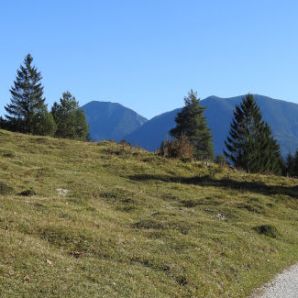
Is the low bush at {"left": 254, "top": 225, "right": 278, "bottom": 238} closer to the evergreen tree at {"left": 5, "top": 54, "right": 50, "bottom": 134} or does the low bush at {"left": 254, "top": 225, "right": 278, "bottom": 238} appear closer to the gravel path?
the gravel path

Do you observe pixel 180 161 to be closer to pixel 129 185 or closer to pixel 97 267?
pixel 129 185

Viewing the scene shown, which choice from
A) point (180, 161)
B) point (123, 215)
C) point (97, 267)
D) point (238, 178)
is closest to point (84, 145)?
point (180, 161)

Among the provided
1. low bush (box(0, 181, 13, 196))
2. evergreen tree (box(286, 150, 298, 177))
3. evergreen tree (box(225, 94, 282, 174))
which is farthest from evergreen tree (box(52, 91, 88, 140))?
low bush (box(0, 181, 13, 196))

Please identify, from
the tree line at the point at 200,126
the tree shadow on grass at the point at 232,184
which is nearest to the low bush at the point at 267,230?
the tree shadow on grass at the point at 232,184

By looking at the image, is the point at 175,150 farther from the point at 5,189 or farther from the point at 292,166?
the point at 292,166

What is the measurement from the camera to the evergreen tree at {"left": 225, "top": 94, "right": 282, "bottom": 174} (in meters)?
90.2

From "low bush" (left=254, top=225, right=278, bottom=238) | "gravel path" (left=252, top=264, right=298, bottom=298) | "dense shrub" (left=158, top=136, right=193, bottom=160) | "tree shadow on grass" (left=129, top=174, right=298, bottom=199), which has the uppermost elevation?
"dense shrub" (left=158, top=136, right=193, bottom=160)

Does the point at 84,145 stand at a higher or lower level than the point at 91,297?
higher

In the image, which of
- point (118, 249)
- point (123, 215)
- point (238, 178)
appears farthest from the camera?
point (238, 178)

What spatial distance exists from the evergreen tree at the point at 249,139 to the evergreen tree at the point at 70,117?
30.0 meters

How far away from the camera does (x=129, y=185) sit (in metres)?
33.3

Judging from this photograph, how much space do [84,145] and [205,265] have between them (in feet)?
99.2

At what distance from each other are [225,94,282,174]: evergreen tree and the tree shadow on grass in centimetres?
4840

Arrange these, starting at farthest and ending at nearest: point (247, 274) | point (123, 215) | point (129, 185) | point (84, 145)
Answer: point (84, 145) → point (129, 185) → point (123, 215) → point (247, 274)
